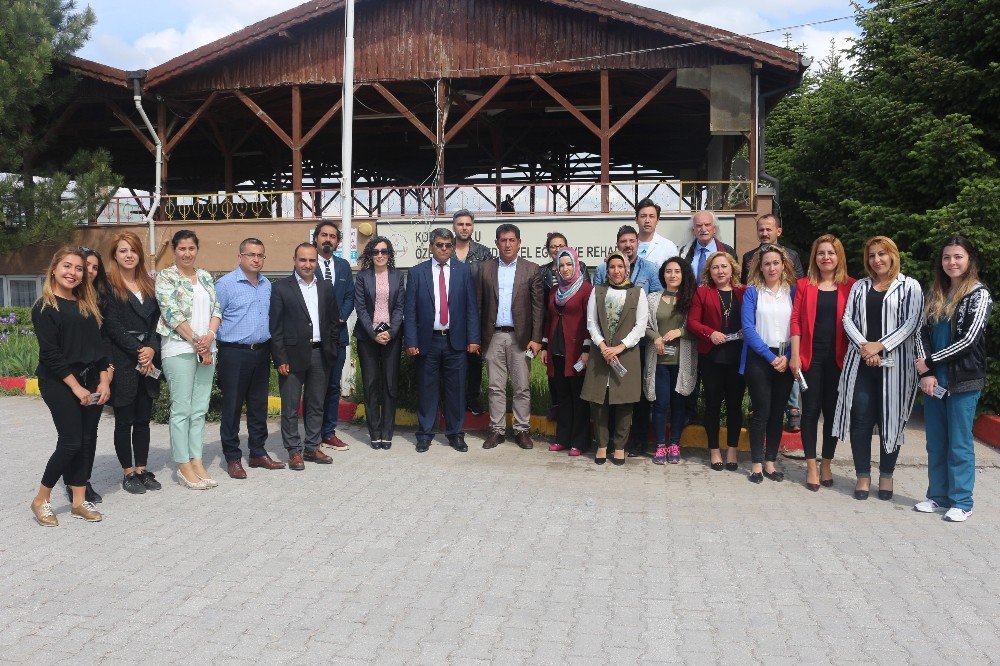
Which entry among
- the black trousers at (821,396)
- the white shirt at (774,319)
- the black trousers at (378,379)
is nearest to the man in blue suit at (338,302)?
the black trousers at (378,379)

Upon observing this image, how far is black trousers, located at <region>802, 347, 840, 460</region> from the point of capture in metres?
6.16

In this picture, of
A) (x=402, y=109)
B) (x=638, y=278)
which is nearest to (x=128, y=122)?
(x=402, y=109)

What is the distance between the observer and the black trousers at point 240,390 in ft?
20.8

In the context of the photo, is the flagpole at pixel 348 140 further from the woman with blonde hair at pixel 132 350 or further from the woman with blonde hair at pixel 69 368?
the woman with blonde hair at pixel 69 368

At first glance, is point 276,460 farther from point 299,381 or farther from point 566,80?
point 566,80

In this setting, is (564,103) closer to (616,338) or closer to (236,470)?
(616,338)

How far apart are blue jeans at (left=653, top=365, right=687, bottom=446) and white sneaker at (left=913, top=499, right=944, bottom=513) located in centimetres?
197

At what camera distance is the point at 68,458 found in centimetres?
520

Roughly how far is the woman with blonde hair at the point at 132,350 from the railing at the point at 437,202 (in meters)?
10.2

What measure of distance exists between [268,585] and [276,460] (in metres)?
2.80

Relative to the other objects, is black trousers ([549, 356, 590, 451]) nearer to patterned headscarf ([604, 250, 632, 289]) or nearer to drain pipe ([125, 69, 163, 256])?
patterned headscarf ([604, 250, 632, 289])

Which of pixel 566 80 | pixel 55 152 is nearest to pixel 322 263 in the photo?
pixel 566 80

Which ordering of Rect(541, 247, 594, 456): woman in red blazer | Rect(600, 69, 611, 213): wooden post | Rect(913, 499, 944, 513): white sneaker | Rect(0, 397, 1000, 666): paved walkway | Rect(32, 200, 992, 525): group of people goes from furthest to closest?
Rect(600, 69, 611, 213): wooden post → Rect(541, 247, 594, 456): woman in red blazer → Rect(913, 499, 944, 513): white sneaker → Rect(32, 200, 992, 525): group of people → Rect(0, 397, 1000, 666): paved walkway

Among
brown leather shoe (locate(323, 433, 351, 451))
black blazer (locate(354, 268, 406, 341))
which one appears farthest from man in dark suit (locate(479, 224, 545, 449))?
brown leather shoe (locate(323, 433, 351, 451))
